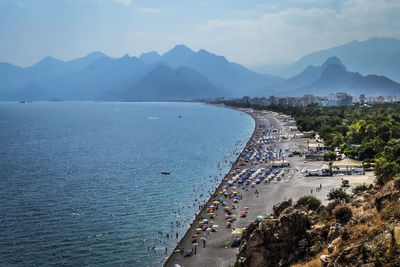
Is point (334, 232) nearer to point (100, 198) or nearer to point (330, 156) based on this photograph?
point (100, 198)

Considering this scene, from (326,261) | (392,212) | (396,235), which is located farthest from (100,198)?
(396,235)

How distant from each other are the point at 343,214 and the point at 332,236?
4.77ft

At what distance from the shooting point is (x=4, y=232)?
26531 millimetres

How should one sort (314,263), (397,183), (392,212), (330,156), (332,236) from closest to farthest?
(392,212) → (314,263) → (332,236) → (397,183) → (330,156)

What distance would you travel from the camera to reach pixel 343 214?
11.0 metres

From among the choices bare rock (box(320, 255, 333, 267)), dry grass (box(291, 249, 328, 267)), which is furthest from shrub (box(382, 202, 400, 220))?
bare rock (box(320, 255, 333, 267))

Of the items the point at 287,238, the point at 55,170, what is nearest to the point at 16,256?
the point at 287,238

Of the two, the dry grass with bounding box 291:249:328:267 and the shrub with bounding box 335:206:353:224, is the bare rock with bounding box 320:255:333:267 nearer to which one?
the dry grass with bounding box 291:249:328:267

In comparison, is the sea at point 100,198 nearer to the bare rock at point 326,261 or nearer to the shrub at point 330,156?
the shrub at point 330,156

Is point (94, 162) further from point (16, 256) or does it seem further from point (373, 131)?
point (373, 131)

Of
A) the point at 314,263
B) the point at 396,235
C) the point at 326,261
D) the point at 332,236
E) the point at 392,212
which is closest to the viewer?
the point at 396,235

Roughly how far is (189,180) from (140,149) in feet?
87.0

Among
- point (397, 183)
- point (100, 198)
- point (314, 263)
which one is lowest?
point (100, 198)

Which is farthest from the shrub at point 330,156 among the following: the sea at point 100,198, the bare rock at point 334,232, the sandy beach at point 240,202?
the bare rock at point 334,232
